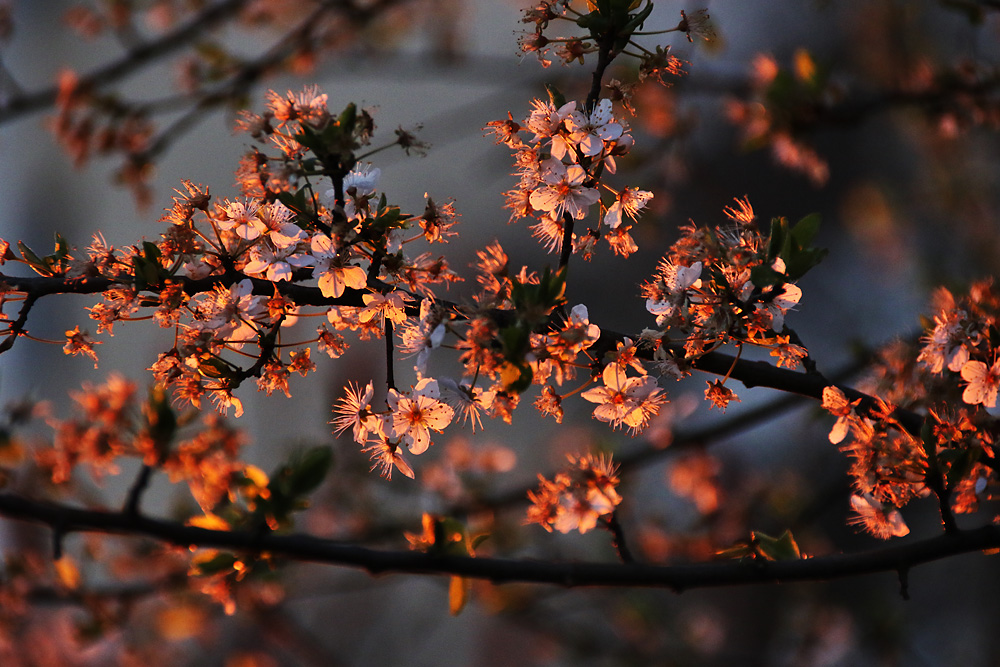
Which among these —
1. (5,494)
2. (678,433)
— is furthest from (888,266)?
(5,494)

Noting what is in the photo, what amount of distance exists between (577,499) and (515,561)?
141 mm

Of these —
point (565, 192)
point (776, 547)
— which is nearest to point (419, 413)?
point (565, 192)

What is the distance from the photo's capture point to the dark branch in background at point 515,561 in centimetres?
111

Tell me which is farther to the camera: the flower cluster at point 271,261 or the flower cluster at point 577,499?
the flower cluster at point 577,499

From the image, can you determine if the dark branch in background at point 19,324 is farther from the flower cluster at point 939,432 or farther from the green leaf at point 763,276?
the flower cluster at point 939,432

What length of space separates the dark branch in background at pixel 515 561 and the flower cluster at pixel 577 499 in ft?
0.22

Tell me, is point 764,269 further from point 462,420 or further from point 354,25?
point 354,25

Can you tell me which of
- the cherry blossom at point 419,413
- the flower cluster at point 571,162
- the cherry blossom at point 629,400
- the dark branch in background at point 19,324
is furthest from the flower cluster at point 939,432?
the dark branch in background at point 19,324

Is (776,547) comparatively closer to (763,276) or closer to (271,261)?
(763,276)

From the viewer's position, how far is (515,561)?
121 cm

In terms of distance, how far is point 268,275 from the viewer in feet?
3.54

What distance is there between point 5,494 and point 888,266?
715 centimetres

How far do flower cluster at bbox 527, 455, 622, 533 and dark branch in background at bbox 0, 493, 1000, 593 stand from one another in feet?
0.22

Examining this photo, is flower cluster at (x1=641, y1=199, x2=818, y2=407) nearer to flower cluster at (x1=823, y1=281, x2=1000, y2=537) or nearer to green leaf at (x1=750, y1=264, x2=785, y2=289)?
green leaf at (x1=750, y1=264, x2=785, y2=289)
